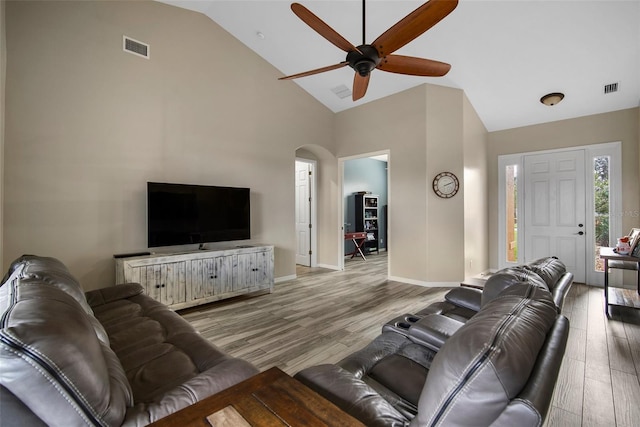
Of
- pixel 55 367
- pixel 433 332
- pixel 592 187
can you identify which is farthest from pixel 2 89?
pixel 592 187

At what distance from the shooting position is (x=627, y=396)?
1950 millimetres

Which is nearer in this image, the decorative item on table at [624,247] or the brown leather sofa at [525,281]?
the brown leather sofa at [525,281]

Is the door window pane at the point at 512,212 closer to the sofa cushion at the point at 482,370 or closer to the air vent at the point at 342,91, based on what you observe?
the air vent at the point at 342,91

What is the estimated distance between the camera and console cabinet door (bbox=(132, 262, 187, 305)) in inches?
128

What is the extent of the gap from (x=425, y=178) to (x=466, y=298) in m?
2.77

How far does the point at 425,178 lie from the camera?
15.6ft

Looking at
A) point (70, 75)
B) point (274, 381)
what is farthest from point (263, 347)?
point (70, 75)

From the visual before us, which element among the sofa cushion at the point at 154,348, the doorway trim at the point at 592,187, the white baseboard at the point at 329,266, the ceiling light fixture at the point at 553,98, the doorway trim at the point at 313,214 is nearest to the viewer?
the sofa cushion at the point at 154,348

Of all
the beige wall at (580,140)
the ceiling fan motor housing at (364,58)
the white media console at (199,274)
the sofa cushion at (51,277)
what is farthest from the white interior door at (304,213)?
the sofa cushion at (51,277)

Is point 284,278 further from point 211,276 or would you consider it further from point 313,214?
point 313,214

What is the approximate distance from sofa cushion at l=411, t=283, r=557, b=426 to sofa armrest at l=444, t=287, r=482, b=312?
1552 millimetres

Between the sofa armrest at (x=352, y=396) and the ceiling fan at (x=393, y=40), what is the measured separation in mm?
2097

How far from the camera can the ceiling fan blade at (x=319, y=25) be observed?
6.76 ft

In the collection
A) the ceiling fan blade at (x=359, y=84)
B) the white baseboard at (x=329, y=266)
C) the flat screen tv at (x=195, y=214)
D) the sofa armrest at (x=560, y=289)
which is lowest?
the white baseboard at (x=329, y=266)
